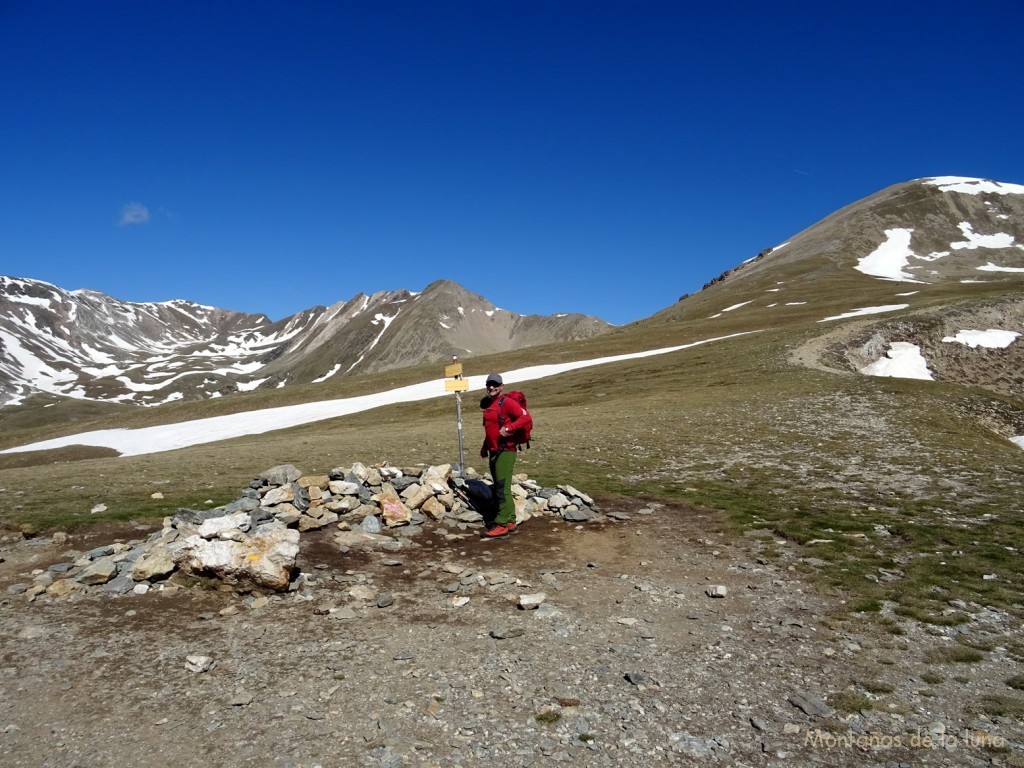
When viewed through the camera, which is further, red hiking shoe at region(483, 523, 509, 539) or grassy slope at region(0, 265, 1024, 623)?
red hiking shoe at region(483, 523, 509, 539)

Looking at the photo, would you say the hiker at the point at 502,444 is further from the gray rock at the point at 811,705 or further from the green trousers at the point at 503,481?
the gray rock at the point at 811,705

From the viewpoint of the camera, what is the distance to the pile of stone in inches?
467

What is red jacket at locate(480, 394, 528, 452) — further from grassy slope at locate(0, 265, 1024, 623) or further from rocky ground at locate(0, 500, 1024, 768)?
grassy slope at locate(0, 265, 1024, 623)

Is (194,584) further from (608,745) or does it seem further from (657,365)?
(657,365)

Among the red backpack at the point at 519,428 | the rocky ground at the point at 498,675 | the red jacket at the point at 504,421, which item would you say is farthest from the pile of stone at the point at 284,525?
the red backpack at the point at 519,428

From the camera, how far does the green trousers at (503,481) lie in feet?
51.4

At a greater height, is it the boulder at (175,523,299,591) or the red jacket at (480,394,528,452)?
the red jacket at (480,394,528,452)

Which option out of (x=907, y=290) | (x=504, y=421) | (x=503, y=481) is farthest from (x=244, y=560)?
(x=907, y=290)

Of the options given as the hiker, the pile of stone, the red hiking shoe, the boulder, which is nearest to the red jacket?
the hiker

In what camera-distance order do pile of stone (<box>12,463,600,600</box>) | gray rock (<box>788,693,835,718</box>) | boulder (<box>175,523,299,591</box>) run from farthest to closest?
1. pile of stone (<box>12,463,600,600</box>)
2. boulder (<box>175,523,299,591</box>)
3. gray rock (<box>788,693,835,718</box>)

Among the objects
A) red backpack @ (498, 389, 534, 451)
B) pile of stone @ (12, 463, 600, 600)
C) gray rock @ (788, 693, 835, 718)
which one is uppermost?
red backpack @ (498, 389, 534, 451)

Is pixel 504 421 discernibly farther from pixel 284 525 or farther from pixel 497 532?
pixel 284 525

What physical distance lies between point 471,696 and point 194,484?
1891 centimetres

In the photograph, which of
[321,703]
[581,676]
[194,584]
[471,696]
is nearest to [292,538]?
[194,584]
